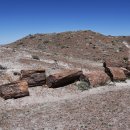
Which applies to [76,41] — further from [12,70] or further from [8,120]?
[8,120]

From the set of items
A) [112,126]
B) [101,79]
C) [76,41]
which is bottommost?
[112,126]

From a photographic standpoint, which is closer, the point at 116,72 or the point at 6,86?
the point at 6,86

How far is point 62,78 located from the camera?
2900 cm

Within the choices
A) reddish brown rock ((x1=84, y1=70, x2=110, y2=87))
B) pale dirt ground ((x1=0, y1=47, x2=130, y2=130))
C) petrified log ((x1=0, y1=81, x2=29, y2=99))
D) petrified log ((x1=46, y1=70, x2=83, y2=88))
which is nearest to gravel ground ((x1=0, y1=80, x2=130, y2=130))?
pale dirt ground ((x1=0, y1=47, x2=130, y2=130))

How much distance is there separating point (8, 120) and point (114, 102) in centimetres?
760

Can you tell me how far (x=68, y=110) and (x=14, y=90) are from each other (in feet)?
17.9

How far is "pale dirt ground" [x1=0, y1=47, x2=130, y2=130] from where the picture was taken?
19.7m

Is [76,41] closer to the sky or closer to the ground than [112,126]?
closer to the sky

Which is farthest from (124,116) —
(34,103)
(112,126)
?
(34,103)

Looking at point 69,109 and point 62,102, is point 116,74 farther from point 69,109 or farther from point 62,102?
point 69,109

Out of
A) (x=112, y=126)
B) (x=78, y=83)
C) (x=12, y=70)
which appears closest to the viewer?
(x=112, y=126)

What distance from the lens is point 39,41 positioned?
73.6m

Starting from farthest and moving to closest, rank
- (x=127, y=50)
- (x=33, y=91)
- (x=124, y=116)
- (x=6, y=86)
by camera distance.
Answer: (x=127, y=50), (x=33, y=91), (x=6, y=86), (x=124, y=116)

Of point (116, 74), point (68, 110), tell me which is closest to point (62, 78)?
point (116, 74)
